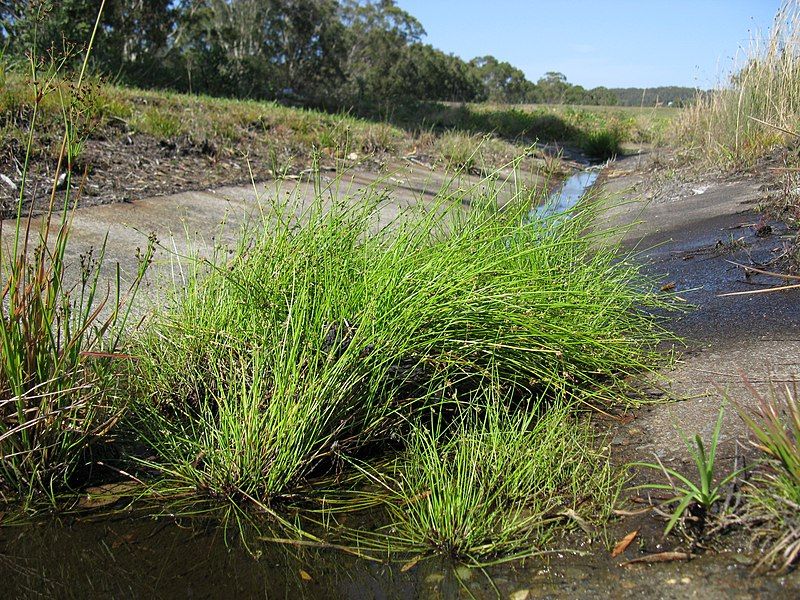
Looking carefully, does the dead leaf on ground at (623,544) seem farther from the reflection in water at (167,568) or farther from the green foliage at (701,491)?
the reflection in water at (167,568)

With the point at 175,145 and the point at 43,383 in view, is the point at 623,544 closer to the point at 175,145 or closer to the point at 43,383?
the point at 43,383

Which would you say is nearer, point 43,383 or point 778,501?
point 778,501

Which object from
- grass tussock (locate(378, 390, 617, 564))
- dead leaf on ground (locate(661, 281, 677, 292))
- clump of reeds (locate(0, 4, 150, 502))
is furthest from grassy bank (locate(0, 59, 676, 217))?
grass tussock (locate(378, 390, 617, 564))

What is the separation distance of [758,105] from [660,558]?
27.2 ft

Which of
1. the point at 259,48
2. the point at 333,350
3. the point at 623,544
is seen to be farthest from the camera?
the point at 259,48

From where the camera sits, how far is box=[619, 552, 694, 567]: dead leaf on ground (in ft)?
6.17

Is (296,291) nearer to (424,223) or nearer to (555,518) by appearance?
(424,223)

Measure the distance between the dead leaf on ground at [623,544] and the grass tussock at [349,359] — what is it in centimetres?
23

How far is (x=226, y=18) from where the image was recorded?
95.7 ft

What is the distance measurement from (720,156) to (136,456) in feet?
26.7

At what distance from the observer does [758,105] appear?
29.1ft

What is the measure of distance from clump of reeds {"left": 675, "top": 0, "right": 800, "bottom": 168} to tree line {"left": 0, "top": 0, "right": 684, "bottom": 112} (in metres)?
6.70

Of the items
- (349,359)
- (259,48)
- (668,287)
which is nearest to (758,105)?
(668,287)

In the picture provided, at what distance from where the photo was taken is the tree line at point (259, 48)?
47.4 ft
